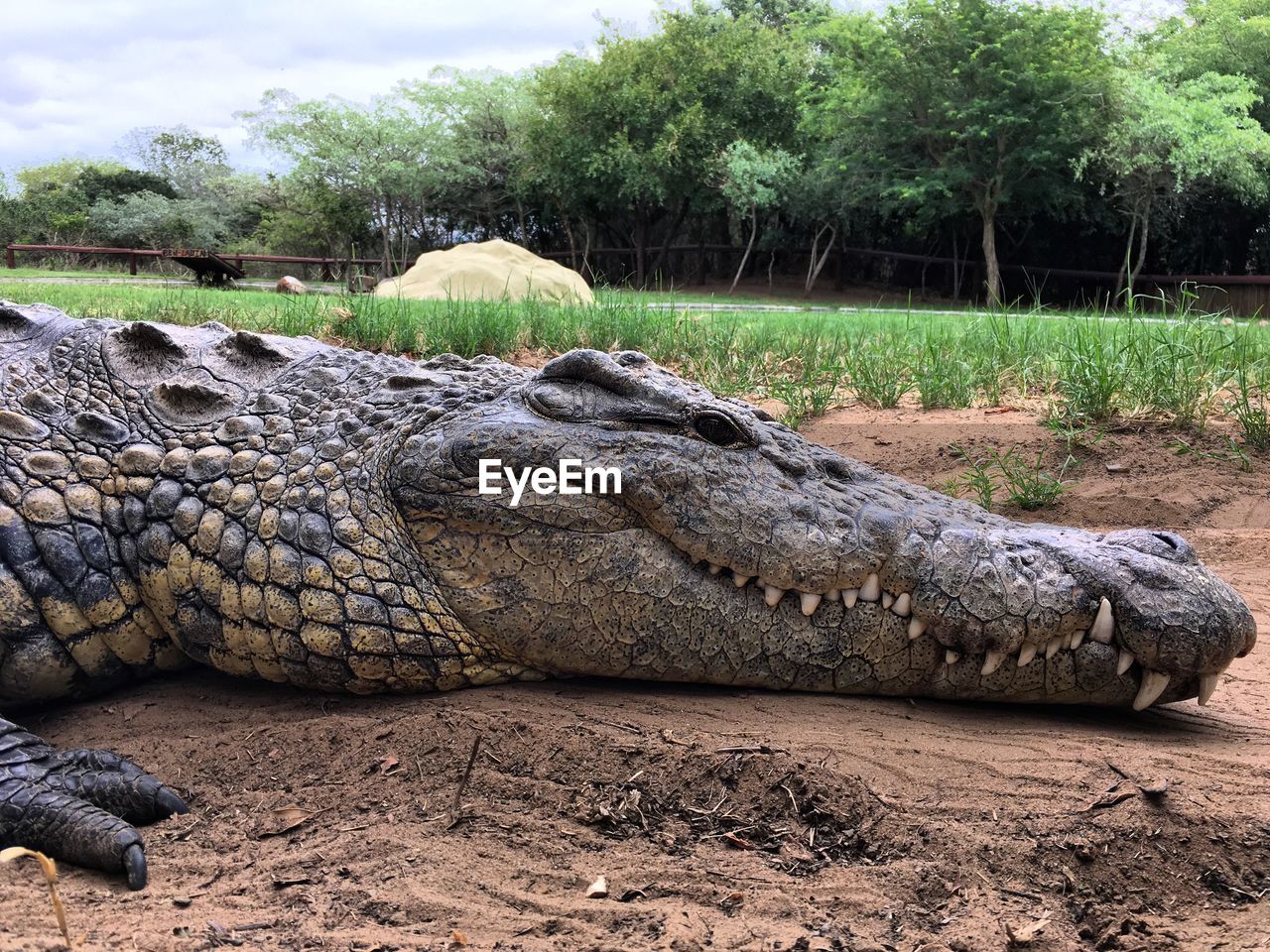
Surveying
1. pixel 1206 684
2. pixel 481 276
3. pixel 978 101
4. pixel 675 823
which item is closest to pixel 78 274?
pixel 481 276

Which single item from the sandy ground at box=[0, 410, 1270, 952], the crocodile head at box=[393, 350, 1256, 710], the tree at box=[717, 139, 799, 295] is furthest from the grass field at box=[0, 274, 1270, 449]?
the tree at box=[717, 139, 799, 295]

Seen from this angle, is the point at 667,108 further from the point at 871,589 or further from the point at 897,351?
the point at 871,589

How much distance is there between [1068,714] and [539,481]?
1.49 metres

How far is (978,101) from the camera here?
2397 centimetres

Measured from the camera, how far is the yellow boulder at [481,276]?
1527 centimetres

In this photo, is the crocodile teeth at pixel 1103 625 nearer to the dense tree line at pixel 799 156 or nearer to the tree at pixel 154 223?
the dense tree line at pixel 799 156

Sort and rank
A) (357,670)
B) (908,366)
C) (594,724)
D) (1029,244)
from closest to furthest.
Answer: (594,724)
(357,670)
(908,366)
(1029,244)

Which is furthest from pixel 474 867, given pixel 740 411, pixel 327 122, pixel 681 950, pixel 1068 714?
pixel 327 122

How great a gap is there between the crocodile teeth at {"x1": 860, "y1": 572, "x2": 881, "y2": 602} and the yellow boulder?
12.4m

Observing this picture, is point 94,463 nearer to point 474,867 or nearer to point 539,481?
point 539,481

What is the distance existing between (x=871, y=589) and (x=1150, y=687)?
683 millimetres

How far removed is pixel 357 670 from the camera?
272cm

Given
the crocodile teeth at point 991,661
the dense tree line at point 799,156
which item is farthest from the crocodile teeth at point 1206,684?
the dense tree line at point 799,156

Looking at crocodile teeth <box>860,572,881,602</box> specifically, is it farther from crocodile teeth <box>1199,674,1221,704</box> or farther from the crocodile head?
crocodile teeth <box>1199,674,1221,704</box>
